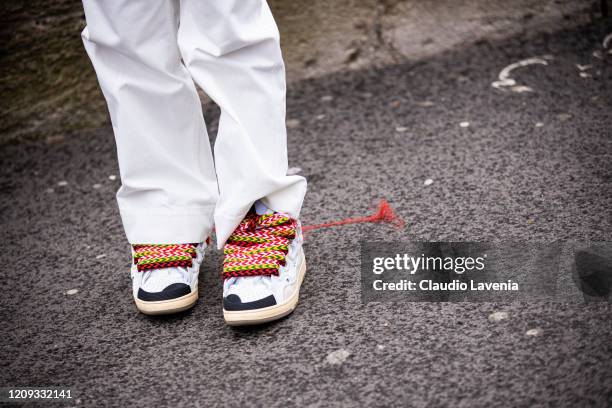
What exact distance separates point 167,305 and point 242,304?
18 centimetres

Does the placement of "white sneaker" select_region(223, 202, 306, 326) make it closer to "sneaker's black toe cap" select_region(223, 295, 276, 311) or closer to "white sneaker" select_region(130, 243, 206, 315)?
"sneaker's black toe cap" select_region(223, 295, 276, 311)

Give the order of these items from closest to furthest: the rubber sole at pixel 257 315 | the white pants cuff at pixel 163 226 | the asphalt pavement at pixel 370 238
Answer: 1. the asphalt pavement at pixel 370 238
2. the rubber sole at pixel 257 315
3. the white pants cuff at pixel 163 226

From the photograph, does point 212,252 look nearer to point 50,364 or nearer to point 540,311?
point 50,364

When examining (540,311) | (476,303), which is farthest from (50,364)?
(540,311)

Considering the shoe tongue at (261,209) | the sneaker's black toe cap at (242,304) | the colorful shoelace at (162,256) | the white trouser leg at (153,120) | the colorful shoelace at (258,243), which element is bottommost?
the sneaker's black toe cap at (242,304)

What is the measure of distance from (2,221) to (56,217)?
16 centimetres

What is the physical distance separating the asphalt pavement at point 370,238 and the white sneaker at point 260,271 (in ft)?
0.16

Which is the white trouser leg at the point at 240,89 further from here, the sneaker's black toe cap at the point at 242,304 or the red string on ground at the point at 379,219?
the red string on ground at the point at 379,219

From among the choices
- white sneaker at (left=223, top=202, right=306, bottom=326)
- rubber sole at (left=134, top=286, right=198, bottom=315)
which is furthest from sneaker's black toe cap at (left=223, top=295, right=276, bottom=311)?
rubber sole at (left=134, top=286, right=198, bottom=315)

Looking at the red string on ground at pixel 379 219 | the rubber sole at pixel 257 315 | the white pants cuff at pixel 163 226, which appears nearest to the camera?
the rubber sole at pixel 257 315

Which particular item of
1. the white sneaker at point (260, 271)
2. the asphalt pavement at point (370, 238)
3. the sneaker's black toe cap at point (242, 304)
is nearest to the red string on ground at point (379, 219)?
the asphalt pavement at point (370, 238)

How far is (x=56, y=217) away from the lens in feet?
6.27

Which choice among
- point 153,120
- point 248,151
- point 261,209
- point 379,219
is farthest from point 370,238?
point 153,120

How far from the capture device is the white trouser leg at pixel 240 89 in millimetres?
1208
